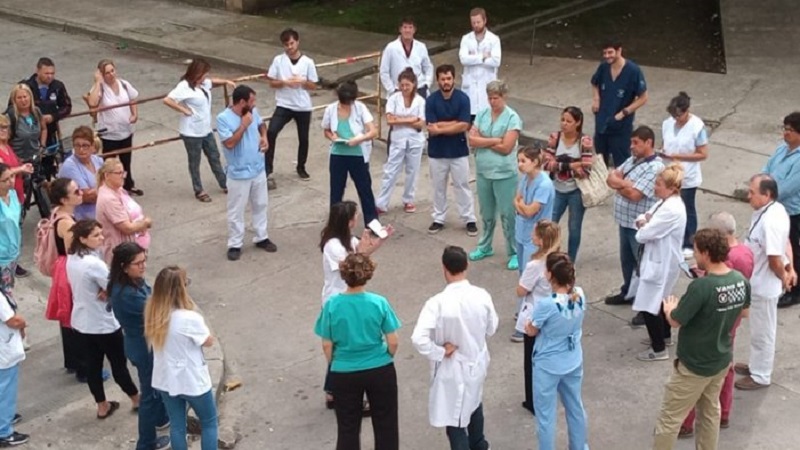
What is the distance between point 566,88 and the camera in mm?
16109

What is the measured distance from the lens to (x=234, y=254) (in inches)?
454

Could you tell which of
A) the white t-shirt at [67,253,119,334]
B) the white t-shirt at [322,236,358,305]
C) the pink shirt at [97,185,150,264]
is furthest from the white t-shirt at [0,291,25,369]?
the white t-shirt at [322,236,358,305]

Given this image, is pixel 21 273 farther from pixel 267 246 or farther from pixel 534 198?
pixel 534 198

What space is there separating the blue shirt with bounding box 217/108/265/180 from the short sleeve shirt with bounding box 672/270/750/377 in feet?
17.0

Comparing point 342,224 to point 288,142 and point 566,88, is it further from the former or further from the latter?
point 566,88

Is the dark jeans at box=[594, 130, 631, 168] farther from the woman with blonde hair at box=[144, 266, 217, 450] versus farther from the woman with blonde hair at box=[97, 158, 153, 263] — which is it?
the woman with blonde hair at box=[144, 266, 217, 450]

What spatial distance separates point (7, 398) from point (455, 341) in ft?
10.8

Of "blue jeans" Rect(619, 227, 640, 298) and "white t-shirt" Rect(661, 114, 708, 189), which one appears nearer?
"blue jeans" Rect(619, 227, 640, 298)

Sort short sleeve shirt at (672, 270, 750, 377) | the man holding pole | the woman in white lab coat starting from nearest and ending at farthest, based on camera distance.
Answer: short sleeve shirt at (672, 270, 750, 377) → the woman in white lab coat → the man holding pole

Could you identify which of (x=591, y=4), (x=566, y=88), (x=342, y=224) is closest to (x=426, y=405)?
(x=342, y=224)

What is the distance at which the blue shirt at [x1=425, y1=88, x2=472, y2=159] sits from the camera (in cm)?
1149

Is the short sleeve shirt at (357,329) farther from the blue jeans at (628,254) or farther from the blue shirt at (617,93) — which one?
the blue shirt at (617,93)

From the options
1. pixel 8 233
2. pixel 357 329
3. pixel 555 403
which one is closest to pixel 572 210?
pixel 555 403

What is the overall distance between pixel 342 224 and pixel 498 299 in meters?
2.63
